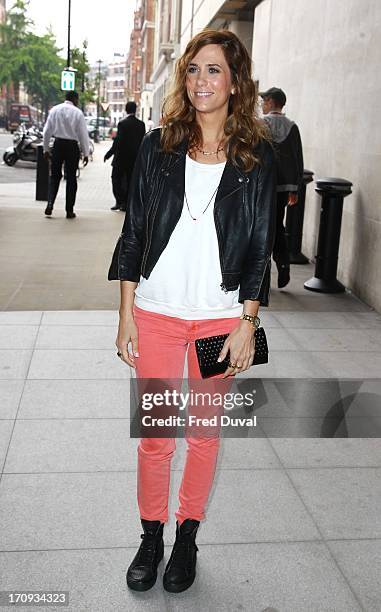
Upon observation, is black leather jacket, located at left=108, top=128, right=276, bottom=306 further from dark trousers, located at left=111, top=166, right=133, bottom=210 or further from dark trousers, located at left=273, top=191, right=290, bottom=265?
dark trousers, located at left=111, top=166, right=133, bottom=210

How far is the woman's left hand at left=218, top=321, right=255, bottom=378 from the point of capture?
259 cm

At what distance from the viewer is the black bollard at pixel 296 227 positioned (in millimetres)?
9594

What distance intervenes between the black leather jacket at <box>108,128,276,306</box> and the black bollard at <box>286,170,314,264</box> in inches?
277

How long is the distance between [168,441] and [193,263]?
2.15 ft

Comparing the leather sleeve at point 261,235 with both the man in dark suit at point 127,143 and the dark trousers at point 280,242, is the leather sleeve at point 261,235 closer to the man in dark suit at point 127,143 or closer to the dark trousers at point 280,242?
the dark trousers at point 280,242

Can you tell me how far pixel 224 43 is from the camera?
255 cm

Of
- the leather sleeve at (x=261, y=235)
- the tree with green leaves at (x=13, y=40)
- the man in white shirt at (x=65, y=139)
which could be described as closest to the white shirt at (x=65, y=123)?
the man in white shirt at (x=65, y=139)

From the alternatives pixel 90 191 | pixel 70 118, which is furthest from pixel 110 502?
pixel 90 191

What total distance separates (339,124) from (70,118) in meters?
5.45

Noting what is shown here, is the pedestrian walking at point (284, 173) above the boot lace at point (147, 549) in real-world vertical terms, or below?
above

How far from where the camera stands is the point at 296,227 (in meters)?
9.66

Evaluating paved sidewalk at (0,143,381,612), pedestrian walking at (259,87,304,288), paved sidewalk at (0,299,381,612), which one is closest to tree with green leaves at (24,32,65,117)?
pedestrian walking at (259,87,304,288)

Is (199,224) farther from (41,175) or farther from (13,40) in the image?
(13,40)

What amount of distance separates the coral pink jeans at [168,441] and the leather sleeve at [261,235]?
0.14 meters
